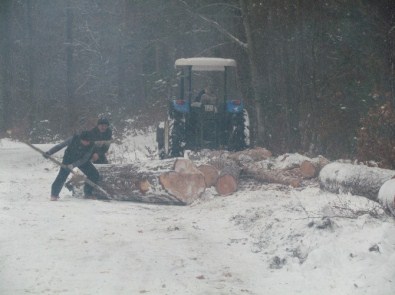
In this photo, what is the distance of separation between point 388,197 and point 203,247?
2.58m

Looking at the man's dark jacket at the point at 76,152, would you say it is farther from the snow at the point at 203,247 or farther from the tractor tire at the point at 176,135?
the tractor tire at the point at 176,135

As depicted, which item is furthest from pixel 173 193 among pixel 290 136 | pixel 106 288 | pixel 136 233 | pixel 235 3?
pixel 235 3

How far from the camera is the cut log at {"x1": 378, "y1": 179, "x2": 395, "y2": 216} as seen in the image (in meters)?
6.98

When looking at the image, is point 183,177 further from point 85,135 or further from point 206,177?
point 85,135

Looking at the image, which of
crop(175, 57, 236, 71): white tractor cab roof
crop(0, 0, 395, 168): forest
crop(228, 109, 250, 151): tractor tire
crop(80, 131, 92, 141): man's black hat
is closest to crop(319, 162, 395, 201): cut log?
crop(0, 0, 395, 168): forest

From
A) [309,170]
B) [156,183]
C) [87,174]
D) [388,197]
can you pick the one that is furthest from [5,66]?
[388,197]

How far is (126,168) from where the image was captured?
10.7 m

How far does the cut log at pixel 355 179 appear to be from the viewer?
27.7ft

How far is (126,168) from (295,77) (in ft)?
25.4

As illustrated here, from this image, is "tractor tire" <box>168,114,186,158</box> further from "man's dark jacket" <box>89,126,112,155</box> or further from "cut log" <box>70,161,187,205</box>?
"cut log" <box>70,161,187,205</box>

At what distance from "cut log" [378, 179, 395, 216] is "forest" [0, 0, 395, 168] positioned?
340 cm

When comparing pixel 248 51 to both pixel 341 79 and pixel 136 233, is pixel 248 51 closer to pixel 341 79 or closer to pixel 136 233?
pixel 341 79

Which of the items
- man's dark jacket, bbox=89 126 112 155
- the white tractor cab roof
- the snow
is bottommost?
the snow

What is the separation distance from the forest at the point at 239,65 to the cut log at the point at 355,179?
161 centimetres
